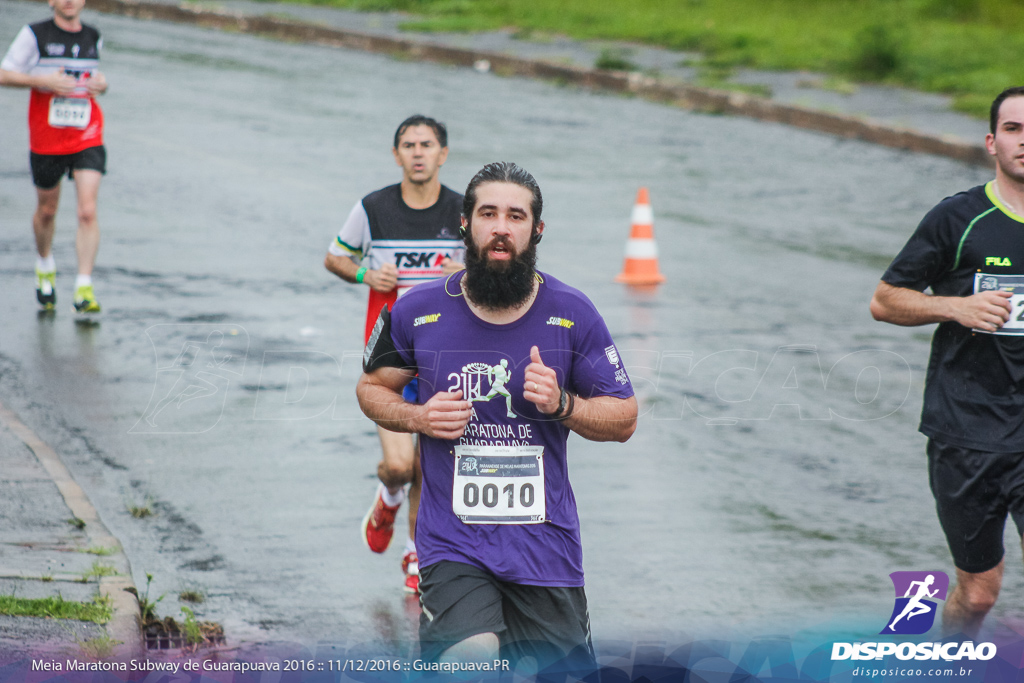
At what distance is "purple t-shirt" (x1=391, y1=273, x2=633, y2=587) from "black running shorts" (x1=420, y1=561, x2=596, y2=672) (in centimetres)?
4

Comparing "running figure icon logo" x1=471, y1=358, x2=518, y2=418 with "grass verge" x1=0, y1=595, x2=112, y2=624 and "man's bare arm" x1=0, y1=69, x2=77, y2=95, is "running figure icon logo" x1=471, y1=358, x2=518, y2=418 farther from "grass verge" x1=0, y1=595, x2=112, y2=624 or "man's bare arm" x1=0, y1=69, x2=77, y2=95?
"man's bare arm" x1=0, y1=69, x2=77, y2=95

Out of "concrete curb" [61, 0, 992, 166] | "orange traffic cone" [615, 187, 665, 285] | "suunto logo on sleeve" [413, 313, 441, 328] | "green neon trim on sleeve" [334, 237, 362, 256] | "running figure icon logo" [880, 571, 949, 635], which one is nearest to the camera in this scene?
"suunto logo on sleeve" [413, 313, 441, 328]

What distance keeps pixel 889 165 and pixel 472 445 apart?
48.3 feet

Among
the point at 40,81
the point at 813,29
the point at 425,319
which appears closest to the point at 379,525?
the point at 425,319

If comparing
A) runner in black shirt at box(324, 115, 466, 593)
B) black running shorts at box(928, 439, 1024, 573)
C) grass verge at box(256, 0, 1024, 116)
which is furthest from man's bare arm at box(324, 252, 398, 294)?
grass verge at box(256, 0, 1024, 116)

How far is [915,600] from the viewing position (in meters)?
5.46

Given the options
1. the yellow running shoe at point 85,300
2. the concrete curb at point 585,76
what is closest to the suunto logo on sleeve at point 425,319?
the yellow running shoe at point 85,300

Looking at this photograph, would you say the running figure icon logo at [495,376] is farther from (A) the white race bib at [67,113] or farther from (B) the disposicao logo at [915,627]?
(A) the white race bib at [67,113]

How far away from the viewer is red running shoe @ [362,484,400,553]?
6.03 meters

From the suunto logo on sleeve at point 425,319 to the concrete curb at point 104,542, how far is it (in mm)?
1599

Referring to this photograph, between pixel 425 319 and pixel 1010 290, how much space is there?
2.07 m

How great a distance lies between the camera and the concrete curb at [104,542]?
4840mm

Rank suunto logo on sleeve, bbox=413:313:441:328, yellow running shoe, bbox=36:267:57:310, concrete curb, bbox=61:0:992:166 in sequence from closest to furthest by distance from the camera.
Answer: suunto logo on sleeve, bbox=413:313:441:328
yellow running shoe, bbox=36:267:57:310
concrete curb, bbox=61:0:992:166

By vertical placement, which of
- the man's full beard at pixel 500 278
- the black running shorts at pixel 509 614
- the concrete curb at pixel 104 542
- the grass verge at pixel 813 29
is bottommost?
the concrete curb at pixel 104 542
